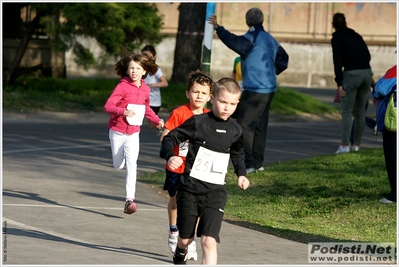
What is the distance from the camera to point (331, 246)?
301 inches

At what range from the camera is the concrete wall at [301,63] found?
134ft

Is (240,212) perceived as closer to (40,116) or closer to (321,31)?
(40,116)

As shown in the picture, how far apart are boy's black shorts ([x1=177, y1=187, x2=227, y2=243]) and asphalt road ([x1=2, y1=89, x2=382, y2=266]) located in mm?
565

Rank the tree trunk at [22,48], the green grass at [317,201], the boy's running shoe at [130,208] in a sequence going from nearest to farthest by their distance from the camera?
the green grass at [317,201]
the boy's running shoe at [130,208]
the tree trunk at [22,48]

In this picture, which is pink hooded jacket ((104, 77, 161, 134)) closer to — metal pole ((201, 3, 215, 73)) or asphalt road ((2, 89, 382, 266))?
asphalt road ((2, 89, 382, 266))

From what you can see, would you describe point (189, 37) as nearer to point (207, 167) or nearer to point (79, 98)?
point (79, 98)

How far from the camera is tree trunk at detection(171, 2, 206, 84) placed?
23.5 m

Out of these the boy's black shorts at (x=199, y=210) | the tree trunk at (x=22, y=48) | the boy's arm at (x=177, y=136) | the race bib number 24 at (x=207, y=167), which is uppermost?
the boy's arm at (x=177, y=136)

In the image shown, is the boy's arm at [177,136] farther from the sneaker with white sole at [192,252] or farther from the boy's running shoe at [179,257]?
the sneaker with white sole at [192,252]

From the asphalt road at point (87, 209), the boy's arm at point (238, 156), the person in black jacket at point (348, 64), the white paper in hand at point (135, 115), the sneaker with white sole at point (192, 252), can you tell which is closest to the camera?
the boy's arm at point (238, 156)

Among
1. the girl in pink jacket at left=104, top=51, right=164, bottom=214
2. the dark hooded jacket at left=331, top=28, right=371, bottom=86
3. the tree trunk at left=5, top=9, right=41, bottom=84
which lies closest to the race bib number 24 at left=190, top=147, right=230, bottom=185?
the girl in pink jacket at left=104, top=51, right=164, bottom=214

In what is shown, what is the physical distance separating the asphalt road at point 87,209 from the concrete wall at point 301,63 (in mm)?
24405

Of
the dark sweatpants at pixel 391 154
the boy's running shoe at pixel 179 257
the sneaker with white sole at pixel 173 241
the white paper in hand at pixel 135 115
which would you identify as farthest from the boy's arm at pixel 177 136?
the dark sweatpants at pixel 391 154

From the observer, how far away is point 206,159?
6.34m
